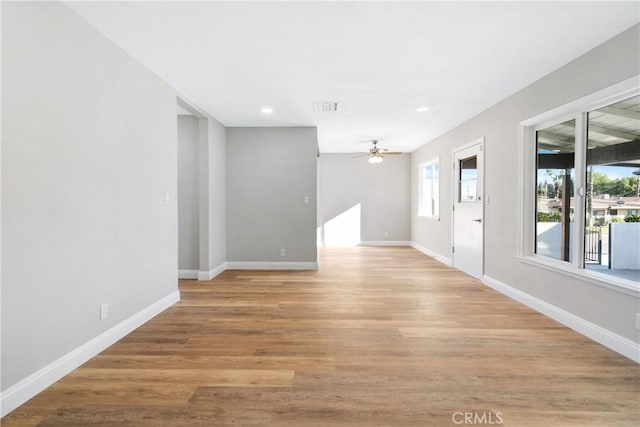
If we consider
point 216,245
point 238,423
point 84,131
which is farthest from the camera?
point 216,245

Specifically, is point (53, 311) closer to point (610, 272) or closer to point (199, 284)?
point (199, 284)

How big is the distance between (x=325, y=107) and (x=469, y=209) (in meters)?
2.85

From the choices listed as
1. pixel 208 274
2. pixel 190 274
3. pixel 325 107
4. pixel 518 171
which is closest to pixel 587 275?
pixel 518 171

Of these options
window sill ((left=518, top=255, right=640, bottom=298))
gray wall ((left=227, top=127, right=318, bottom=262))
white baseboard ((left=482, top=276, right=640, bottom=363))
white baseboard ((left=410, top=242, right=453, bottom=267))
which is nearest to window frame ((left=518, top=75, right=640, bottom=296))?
window sill ((left=518, top=255, right=640, bottom=298))

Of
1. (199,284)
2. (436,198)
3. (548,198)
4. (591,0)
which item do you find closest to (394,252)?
(436,198)

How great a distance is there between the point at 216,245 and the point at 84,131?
301 cm

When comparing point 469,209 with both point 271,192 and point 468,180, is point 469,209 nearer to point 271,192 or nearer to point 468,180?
point 468,180

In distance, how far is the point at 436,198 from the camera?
22.4 ft

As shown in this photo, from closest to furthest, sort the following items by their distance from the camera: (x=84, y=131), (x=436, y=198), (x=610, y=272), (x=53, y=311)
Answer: (x=53, y=311) < (x=84, y=131) < (x=610, y=272) < (x=436, y=198)

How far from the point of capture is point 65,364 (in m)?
2.05

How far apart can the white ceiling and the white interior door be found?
1083 millimetres

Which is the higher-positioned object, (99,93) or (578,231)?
(99,93)

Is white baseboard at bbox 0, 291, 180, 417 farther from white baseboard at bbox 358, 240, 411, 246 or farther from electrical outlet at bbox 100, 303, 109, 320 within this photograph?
white baseboard at bbox 358, 240, 411, 246

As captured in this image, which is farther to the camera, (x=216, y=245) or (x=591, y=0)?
(x=216, y=245)
